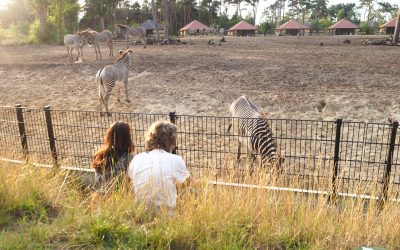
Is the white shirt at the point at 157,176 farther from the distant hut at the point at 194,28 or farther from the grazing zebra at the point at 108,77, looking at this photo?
the distant hut at the point at 194,28

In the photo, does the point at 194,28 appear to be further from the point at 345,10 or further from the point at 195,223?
the point at 345,10

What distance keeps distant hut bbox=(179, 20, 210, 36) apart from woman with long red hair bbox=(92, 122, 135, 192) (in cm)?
4735

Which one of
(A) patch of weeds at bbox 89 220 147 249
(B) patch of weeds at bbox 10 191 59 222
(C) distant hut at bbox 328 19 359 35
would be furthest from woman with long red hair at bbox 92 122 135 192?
(C) distant hut at bbox 328 19 359 35

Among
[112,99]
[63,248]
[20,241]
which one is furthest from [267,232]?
[112,99]

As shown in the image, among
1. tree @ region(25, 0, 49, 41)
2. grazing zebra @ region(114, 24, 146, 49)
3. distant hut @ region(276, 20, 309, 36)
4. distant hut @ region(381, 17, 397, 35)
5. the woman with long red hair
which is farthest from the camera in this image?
distant hut @ region(276, 20, 309, 36)

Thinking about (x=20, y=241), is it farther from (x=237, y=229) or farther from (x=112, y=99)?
(x=112, y=99)

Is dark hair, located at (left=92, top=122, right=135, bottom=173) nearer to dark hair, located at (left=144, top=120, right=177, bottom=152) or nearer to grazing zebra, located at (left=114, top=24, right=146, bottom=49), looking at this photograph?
dark hair, located at (left=144, top=120, right=177, bottom=152)

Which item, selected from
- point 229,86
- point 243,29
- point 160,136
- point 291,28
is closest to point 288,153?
point 160,136

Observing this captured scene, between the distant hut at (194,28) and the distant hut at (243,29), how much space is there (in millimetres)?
4092

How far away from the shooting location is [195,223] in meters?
2.88

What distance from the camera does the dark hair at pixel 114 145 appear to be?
380 cm

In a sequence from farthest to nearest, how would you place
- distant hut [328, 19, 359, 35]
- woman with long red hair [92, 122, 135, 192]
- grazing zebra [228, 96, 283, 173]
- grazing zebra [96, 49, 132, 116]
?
distant hut [328, 19, 359, 35] < grazing zebra [96, 49, 132, 116] < grazing zebra [228, 96, 283, 173] < woman with long red hair [92, 122, 135, 192]

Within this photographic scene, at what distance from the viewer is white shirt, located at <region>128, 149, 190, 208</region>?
3178mm

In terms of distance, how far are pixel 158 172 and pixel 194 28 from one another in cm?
4841
